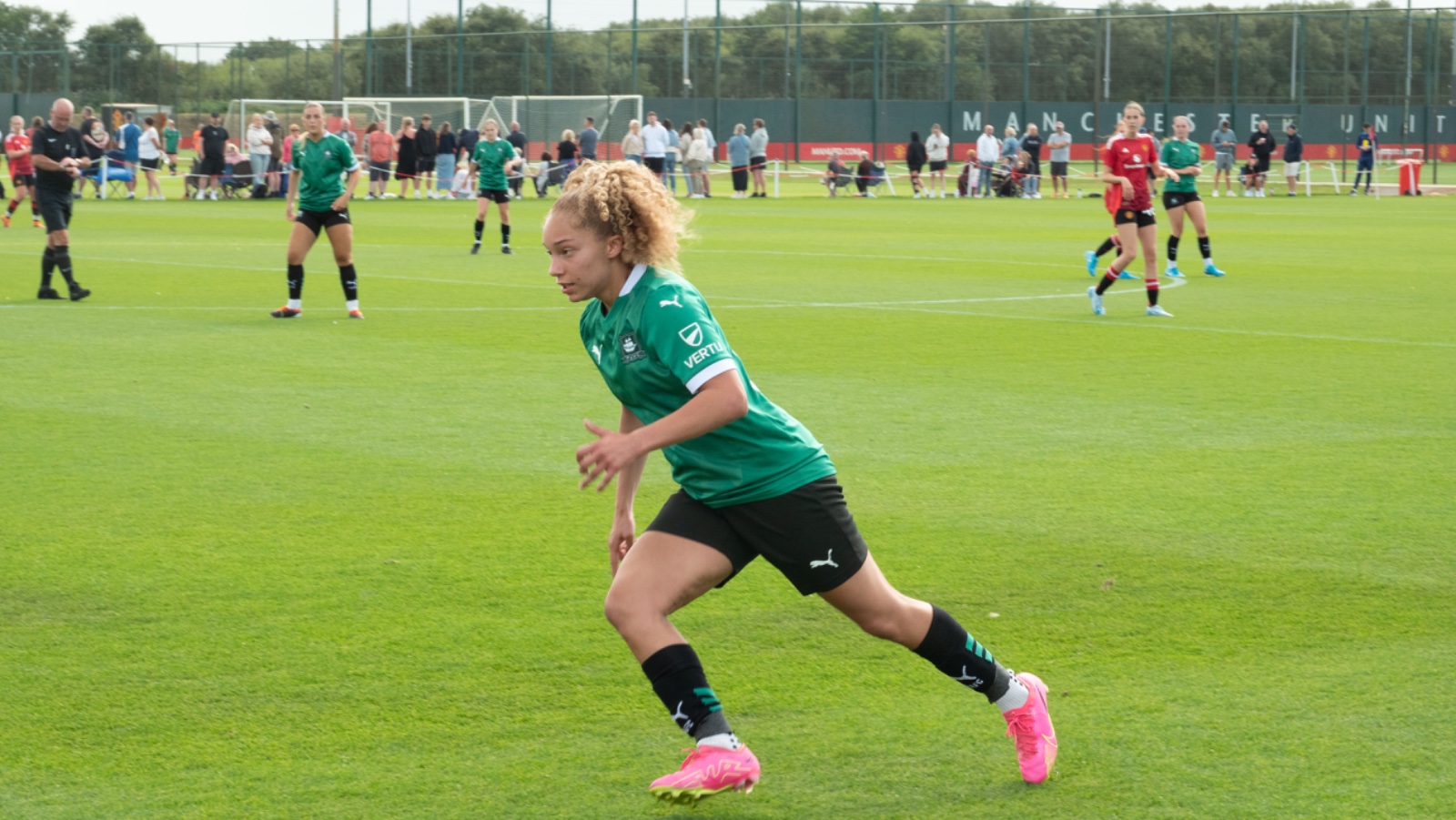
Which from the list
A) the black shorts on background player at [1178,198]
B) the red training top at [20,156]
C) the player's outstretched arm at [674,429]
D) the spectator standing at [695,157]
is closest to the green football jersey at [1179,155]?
the black shorts on background player at [1178,198]

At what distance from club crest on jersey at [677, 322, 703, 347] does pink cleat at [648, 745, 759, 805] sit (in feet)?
3.45

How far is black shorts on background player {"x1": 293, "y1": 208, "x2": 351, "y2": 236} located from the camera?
1675 cm

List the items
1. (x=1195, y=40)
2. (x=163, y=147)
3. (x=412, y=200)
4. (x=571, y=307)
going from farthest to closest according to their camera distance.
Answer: (x=1195, y=40) → (x=163, y=147) → (x=412, y=200) → (x=571, y=307)

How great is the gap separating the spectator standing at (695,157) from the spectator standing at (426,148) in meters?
6.87

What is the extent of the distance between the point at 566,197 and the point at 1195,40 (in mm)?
68470

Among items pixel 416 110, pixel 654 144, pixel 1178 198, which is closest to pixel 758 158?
pixel 654 144

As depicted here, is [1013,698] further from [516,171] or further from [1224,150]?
[1224,150]

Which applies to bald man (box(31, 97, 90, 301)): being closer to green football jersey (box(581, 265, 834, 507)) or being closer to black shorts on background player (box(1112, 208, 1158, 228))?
black shorts on background player (box(1112, 208, 1158, 228))

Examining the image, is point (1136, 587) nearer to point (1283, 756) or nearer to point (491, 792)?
point (1283, 756)

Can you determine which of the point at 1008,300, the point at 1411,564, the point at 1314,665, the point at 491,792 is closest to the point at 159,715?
the point at 491,792

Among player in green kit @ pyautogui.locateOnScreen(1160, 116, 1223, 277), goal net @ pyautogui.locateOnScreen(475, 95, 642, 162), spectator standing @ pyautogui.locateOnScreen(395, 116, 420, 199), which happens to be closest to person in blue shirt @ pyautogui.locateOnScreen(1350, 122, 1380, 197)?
goal net @ pyautogui.locateOnScreen(475, 95, 642, 162)

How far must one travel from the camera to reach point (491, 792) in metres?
4.68

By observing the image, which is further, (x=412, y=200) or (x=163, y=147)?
(x=163, y=147)

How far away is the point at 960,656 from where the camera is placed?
4.71 metres
